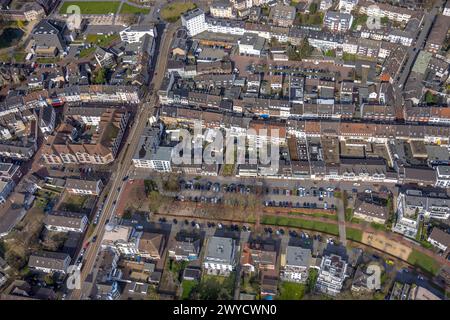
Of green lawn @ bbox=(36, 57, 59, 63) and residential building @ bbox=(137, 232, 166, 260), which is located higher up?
green lawn @ bbox=(36, 57, 59, 63)

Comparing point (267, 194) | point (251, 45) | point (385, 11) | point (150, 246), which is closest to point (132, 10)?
point (251, 45)

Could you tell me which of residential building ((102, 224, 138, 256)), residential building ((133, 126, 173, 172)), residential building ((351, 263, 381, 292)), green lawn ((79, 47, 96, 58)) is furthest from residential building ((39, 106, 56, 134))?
residential building ((351, 263, 381, 292))

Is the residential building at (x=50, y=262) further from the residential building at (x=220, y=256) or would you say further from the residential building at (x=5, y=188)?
the residential building at (x=220, y=256)

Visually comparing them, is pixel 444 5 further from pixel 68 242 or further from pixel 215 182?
pixel 68 242

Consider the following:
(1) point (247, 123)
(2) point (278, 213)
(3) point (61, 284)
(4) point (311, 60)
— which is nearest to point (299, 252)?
(2) point (278, 213)

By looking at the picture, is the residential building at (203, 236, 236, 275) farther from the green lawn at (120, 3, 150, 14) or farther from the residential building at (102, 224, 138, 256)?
the green lawn at (120, 3, 150, 14)

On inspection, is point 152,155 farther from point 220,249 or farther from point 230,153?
point 220,249

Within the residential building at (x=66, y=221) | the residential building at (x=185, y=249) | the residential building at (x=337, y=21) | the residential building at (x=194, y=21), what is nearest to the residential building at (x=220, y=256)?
the residential building at (x=185, y=249)
